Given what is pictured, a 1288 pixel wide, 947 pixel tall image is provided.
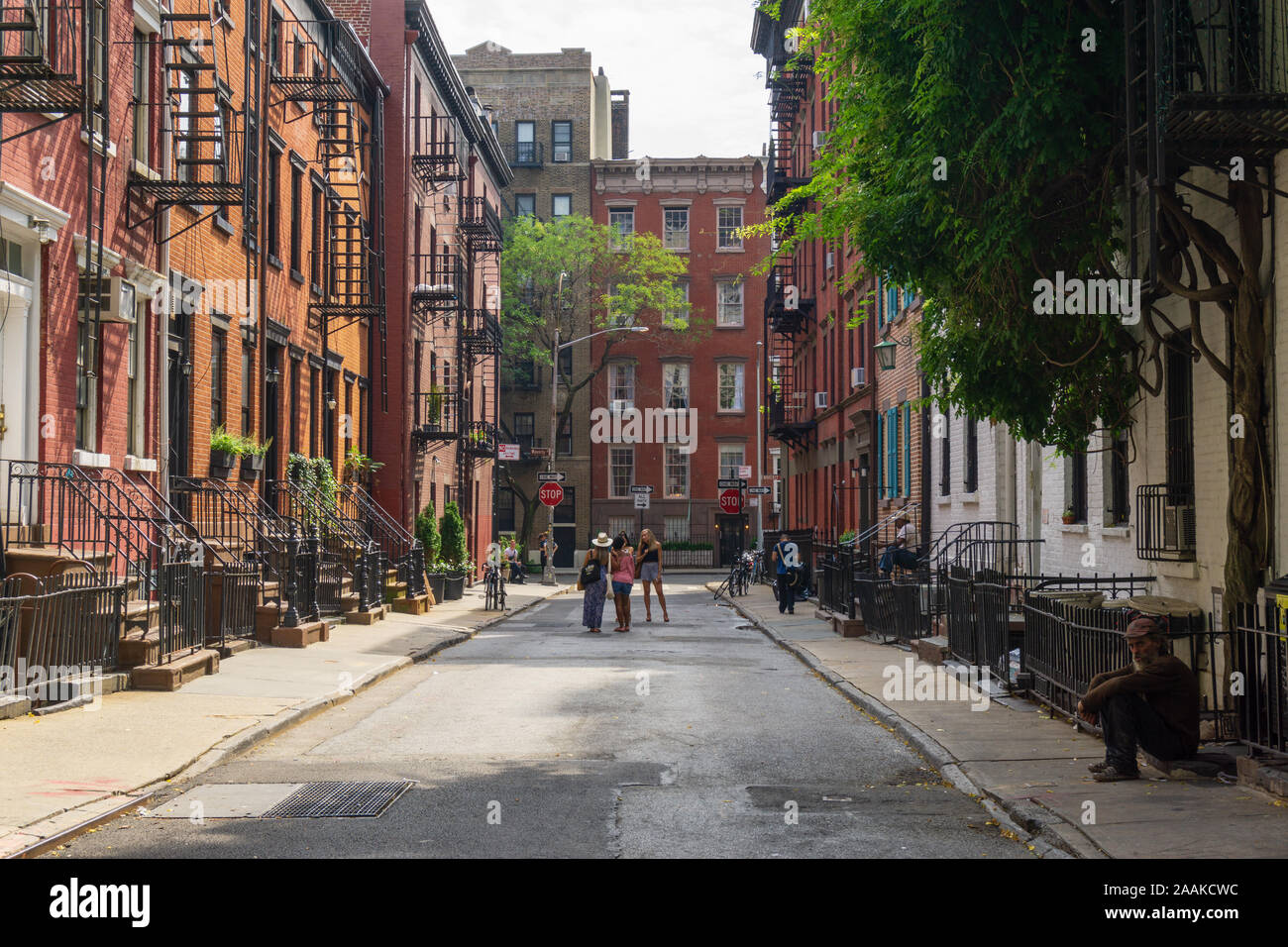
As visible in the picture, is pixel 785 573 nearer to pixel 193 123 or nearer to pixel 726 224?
pixel 193 123

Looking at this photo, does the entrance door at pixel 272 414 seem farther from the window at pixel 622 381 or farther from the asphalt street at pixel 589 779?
the window at pixel 622 381

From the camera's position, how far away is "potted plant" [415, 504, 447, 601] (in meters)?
31.7

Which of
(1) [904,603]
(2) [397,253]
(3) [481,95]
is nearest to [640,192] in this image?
(3) [481,95]

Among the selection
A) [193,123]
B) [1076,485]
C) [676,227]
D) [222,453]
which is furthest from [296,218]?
[676,227]

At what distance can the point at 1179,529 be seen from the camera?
492 inches

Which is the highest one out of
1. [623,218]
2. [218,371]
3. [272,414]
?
[623,218]

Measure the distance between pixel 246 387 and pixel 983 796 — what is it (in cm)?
1739

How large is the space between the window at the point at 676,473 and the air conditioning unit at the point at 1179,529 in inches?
2029

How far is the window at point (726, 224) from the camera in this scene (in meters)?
65.1

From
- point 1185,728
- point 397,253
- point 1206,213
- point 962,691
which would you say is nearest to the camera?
point 1185,728

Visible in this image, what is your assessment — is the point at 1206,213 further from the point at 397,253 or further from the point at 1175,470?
the point at 397,253

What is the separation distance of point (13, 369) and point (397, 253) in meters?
19.1

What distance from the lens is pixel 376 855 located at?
698 cm

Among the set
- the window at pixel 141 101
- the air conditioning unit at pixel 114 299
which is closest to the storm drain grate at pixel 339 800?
the air conditioning unit at pixel 114 299
